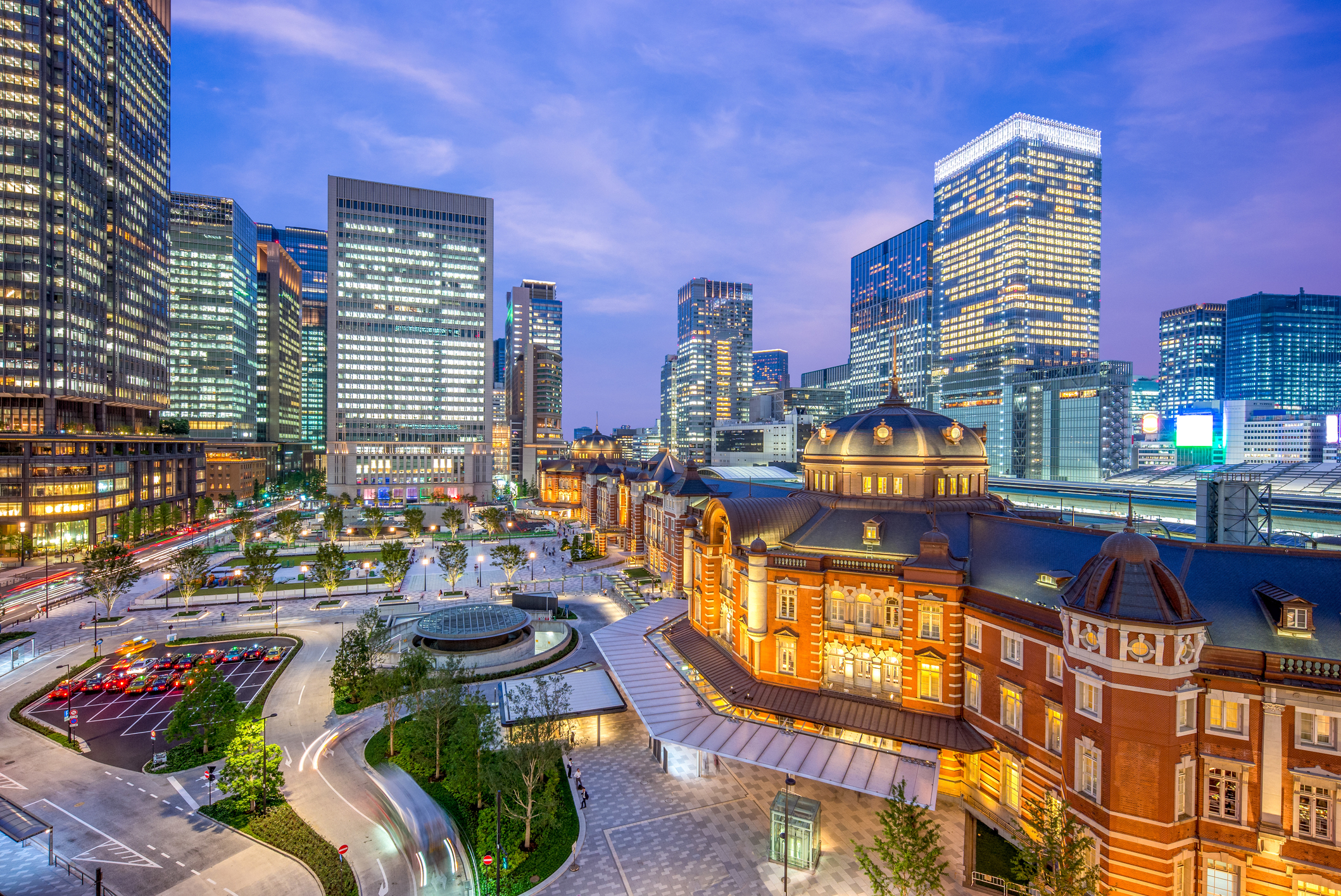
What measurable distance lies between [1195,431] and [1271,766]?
150883mm

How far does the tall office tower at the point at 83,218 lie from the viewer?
107m

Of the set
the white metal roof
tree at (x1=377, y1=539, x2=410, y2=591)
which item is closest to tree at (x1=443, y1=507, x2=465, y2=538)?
tree at (x1=377, y1=539, x2=410, y2=591)

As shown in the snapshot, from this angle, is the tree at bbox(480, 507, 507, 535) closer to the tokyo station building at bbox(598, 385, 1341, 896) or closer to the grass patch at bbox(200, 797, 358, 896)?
the tokyo station building at bbox(598, 385, 1341, 896)

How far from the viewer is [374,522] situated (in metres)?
130

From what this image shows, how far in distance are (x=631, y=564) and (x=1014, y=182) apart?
17444cm

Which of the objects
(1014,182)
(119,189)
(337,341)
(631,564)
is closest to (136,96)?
(119,189)

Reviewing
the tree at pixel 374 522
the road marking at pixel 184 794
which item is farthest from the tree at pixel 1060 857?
the tree at pixel 374 522

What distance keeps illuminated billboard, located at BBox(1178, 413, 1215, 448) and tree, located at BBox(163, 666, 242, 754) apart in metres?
175

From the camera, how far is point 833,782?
105 feet

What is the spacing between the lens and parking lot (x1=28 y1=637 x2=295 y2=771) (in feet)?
139

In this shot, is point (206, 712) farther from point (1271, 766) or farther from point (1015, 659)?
point (1271, 766)

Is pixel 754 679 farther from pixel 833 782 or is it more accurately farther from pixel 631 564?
pixel 631 564

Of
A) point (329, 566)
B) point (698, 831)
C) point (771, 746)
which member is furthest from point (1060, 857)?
point (329, 566)

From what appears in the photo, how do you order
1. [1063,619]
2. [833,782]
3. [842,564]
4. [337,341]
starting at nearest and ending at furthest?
1. [1063,619]
2. [833,782]
3. [842,564]
4. [337,341]
